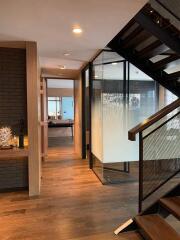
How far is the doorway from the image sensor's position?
888cm

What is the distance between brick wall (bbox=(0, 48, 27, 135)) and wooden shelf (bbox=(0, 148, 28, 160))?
411 millimetres

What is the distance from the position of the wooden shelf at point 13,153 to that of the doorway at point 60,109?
15.5 ft

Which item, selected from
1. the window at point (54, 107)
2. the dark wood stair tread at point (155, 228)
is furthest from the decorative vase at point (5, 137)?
the window at point (54, 107)

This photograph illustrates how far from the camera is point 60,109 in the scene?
12344 mm

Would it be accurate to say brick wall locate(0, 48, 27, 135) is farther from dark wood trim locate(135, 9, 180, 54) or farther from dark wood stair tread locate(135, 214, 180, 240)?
dark wood stair tread locate(135, 214, 180, 240)

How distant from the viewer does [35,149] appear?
3381 mm

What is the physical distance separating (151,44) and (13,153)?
282cm

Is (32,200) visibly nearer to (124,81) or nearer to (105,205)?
(105,205)

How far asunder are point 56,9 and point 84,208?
103 inches

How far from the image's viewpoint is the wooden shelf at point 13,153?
10.6 feet

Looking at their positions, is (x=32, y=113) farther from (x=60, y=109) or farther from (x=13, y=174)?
(x=60, y=109)

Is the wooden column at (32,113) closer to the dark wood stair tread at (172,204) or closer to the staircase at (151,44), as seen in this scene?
the staircase at (151,44)

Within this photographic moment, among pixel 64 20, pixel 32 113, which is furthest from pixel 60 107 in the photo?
pixel 64 20

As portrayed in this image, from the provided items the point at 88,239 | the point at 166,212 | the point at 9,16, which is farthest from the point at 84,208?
the point at 9,16
